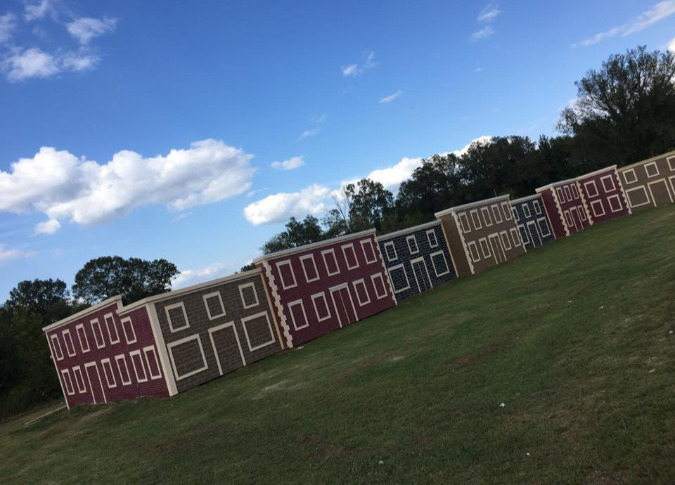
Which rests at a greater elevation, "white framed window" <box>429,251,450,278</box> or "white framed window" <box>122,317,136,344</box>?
"white framed window" <box>122,317,136,344</box>

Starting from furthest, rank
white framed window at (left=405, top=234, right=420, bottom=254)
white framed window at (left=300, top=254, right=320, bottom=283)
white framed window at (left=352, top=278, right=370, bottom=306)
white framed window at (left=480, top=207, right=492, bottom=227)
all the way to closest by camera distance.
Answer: white framed window at (left=480, top=207, right=492, bottom=227) → white framed window at (left=405, top=234, right=420, bottom=254) → white framed window at (left=352, top=278, right=370, bottom=306) → white framed window at (left=300, top=254, right=320, bottom=283)

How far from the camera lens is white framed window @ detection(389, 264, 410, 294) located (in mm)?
49884

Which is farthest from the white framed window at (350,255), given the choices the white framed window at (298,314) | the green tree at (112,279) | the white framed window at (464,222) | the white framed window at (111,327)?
the green tree at (112,279)

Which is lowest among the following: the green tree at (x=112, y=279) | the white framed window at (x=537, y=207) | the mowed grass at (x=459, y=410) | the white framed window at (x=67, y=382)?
the mowed grass at (x=459, y=410)

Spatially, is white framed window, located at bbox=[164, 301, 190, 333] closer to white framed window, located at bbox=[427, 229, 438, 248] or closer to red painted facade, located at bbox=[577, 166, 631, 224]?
white framed window, located at bbox=[427, 229, 438, 248]

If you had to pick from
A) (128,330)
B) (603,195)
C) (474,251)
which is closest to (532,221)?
(603,195)

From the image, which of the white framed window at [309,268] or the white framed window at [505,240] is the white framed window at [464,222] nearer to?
the white framed window at [505,240]

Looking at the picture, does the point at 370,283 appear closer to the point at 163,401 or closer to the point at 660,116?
the point at 163,401

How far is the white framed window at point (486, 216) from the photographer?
6077 centimetres

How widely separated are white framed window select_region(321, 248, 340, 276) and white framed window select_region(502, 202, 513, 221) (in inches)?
1216

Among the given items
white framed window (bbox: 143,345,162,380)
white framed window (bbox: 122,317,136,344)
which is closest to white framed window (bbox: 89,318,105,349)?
white framed window (bbox: 122,317,136,344)

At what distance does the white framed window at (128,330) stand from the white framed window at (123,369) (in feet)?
6.18

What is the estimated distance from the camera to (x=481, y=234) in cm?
5938

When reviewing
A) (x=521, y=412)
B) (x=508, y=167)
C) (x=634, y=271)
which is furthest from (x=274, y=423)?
(x=508, y=167)
